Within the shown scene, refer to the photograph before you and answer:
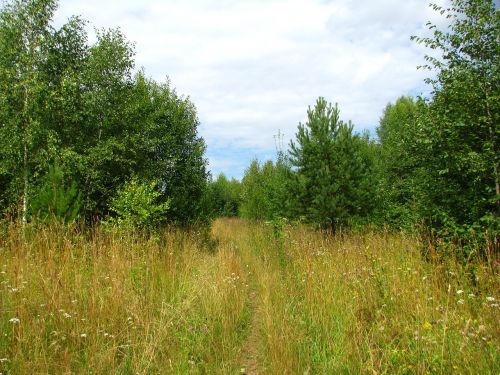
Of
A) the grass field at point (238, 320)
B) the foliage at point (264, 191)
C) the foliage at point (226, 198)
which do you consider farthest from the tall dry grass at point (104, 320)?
the foliage at point (226, 198)

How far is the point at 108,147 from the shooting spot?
12.6 m

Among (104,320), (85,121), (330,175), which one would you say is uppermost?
(85,121)

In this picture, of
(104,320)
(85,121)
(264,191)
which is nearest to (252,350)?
Result: (104,320)

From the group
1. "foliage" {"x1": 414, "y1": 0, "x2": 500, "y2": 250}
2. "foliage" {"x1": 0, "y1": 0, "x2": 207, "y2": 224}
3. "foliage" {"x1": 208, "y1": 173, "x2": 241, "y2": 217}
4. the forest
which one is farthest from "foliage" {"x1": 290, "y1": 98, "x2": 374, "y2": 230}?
"foliage" {"x1": 208, "y1": 173, "x2": 241, "y2": 217}

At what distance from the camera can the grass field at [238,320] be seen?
9.57 feet

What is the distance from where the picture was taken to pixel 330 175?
952 centimetres

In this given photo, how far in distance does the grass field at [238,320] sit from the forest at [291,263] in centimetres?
3

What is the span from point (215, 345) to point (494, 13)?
7.10 meters

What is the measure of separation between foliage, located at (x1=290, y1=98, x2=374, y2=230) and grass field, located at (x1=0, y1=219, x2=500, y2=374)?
3.71 meters

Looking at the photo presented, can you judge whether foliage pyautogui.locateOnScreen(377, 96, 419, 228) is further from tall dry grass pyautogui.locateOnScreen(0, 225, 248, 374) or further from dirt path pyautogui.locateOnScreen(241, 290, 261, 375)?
tall dry grass pyautogui.locateOnScreen(0, 225, 248, 374)

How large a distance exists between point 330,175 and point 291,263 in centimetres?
305

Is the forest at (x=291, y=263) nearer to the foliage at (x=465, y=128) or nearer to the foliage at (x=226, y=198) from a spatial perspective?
the foliage at (x=465, y=128)

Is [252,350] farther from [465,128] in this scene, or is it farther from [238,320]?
[465,128]

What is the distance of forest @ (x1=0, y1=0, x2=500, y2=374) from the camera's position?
3.20 meters
